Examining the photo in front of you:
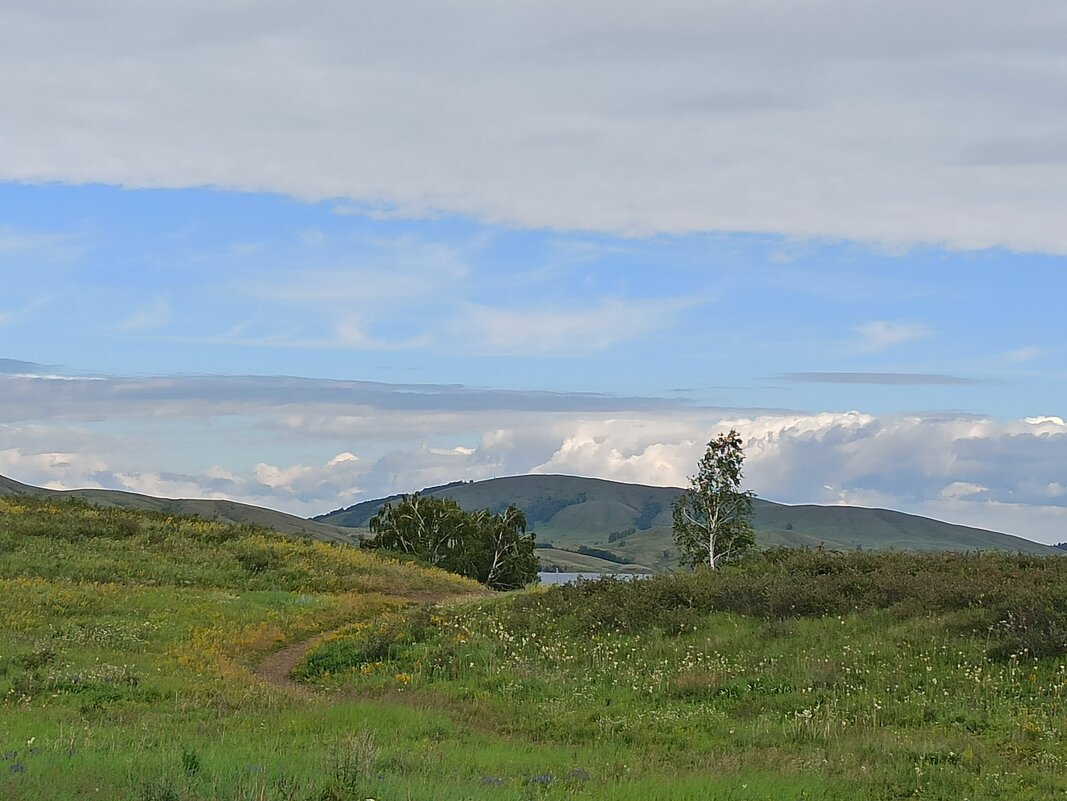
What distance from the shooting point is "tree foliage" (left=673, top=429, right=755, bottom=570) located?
59.2 meters

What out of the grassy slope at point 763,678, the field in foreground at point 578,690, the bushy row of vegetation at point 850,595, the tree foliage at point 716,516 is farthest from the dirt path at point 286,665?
the tree foliage at point 716,516

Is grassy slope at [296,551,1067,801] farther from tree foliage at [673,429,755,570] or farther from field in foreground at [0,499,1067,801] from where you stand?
tree foliage at [673,429,755,570]

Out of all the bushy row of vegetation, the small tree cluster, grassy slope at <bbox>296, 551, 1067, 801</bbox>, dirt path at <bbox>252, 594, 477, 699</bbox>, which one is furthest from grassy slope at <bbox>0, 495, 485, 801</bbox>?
the small tree cluster

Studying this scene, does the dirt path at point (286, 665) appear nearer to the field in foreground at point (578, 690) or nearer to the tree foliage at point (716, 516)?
the field in foreground at point (578, 690)

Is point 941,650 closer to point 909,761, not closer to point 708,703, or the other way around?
point 708,703

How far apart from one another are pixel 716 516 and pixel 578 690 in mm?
42177

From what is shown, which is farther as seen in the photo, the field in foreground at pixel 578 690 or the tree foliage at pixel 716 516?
the tree foliage at pixel 716 516

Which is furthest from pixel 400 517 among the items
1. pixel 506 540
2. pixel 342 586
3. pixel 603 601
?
pixel 603 601

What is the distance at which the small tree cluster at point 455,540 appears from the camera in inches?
2517

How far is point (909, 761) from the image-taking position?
478 inches

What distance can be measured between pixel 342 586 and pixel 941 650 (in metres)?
25.7

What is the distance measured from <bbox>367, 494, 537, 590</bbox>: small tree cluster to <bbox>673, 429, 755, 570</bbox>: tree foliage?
12823 mm

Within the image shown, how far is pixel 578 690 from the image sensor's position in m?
18.0

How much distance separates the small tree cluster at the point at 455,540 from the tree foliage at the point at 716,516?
42.1 feet
